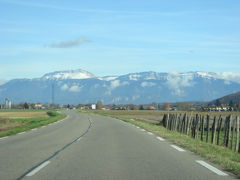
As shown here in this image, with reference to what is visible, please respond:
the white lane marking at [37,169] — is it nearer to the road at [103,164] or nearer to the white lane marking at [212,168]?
the road at [103,164]

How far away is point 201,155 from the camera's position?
14375mm

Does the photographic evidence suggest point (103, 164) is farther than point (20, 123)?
No

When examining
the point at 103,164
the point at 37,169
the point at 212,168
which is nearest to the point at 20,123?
the point at 103,164

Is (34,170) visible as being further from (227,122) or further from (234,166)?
(227,122)

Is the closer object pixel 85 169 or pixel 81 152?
pixel 85 169

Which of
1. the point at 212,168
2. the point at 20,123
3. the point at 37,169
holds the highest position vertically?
the point at 212,168

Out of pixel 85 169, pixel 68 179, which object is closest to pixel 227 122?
pixel 85 169

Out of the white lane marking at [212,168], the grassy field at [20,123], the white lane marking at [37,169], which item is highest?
the white lane marking at [212,168]

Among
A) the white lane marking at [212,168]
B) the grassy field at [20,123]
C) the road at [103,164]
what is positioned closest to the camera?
the road at [103,164]

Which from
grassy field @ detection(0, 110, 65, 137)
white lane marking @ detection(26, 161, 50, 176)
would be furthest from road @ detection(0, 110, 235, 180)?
grassy field @ detection(0, 110, 65, 137)

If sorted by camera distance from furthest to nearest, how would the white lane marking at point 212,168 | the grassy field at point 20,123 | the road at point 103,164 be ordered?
the grassy field at point 20,123 → the white lane marking at point 212,168 → the road at point 103,164

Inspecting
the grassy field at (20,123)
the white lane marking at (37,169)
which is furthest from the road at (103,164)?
the grassy field at (20,123)

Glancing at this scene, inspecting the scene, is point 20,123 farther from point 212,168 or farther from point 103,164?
point 212,168

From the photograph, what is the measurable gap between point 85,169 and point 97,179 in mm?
1510
